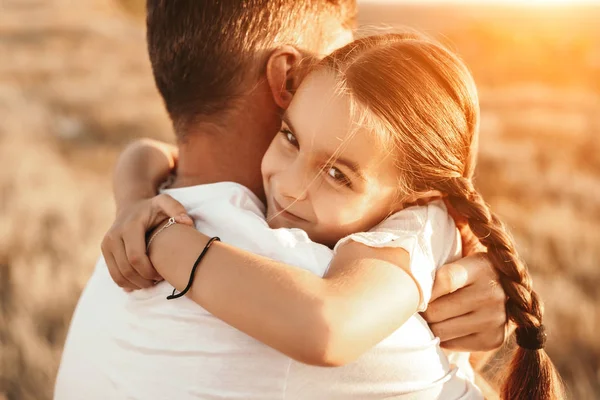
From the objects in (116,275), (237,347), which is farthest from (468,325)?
(116,275)

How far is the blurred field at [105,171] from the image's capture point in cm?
527

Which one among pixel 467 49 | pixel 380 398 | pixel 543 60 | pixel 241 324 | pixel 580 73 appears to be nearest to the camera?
pixel 241 324

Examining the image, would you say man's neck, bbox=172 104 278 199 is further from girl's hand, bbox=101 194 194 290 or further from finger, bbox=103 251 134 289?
finger, bbox=103 251 134 289

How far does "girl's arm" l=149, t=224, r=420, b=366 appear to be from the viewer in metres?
1.72

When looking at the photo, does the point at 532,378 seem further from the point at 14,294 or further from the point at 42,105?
the point at 42,105

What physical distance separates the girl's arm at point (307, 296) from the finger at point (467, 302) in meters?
0.27

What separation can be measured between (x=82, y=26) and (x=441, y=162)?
23.4 metres

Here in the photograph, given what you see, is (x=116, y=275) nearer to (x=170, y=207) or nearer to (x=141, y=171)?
(x=170, y=207)

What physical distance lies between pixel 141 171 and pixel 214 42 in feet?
1.96

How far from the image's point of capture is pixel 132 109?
13.4 m

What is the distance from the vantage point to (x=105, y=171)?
979cm

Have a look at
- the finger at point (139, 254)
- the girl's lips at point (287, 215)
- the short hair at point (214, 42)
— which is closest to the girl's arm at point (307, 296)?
the finger at point (139, 254)

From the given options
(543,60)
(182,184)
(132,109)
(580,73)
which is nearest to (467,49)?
(543,60)

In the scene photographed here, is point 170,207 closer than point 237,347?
No
